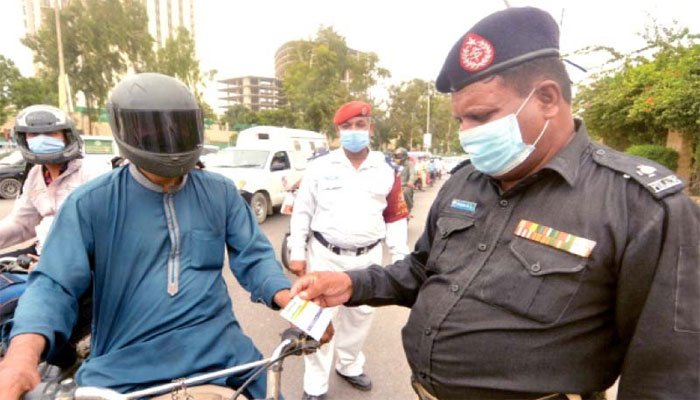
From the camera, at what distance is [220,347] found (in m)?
1.54

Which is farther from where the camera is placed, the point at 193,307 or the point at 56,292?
the point at 193,307

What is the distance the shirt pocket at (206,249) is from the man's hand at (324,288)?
14.1 inches

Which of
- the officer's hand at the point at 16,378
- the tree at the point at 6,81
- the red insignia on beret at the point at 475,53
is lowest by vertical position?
the officer's hand at the point at 16,378

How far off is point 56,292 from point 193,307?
43 centimetres

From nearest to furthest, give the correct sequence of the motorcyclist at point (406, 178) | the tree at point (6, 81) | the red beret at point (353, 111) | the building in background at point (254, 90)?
the red beret at point (353, 111) → the motorcyclist at point (406, 178) → the tree at point (6, 81) → the building in background at point (254, 90)

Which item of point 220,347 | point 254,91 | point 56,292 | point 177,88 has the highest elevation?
point 254,91

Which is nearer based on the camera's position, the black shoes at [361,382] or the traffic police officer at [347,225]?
the traffic police officer at [347,225]

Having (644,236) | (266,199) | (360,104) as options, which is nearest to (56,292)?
(644,236)

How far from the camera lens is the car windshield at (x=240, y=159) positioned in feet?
30.8

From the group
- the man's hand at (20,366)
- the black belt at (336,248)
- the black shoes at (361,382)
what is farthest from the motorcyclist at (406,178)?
the man's hand at (20,366)

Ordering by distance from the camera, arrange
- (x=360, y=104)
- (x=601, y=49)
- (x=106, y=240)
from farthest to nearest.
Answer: (x=601, y=49), (x=360, y=104), (x=106, y=240)

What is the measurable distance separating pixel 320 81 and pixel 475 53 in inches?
1206

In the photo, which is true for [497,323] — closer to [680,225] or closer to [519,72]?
[680,225]

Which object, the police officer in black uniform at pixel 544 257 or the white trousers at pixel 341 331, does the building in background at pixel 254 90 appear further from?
the police officer in black uniform at pixel 544 257
